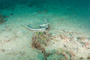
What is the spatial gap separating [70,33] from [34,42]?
2557 mm

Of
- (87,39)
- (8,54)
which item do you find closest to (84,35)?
(87,39)

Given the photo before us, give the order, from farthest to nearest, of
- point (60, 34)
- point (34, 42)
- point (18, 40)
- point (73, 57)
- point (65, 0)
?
point (65, 0), point (60, 34), point (18, 40), point (34, 42), point (73, 57)

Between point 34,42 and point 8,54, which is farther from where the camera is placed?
point 34,42

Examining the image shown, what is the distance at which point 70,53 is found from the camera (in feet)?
14.8

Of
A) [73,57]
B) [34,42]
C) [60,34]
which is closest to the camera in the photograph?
[73,57]

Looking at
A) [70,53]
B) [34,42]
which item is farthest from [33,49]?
[70,53]

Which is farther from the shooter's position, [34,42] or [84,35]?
[84,35]

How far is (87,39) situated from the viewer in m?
5.53

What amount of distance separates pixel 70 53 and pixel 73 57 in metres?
0.25

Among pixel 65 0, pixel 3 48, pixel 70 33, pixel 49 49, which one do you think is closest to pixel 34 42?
pixel 49 49

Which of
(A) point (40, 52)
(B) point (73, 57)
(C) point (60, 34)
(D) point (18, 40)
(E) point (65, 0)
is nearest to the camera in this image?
(B) point (73, 57)

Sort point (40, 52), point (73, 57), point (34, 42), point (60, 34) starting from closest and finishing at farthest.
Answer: point (73, 57) < point (40, 52) < point (34, 42) < point (60, 34)

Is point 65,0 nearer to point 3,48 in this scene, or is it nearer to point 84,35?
point 84,35

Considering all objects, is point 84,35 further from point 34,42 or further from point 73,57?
point 34,42
